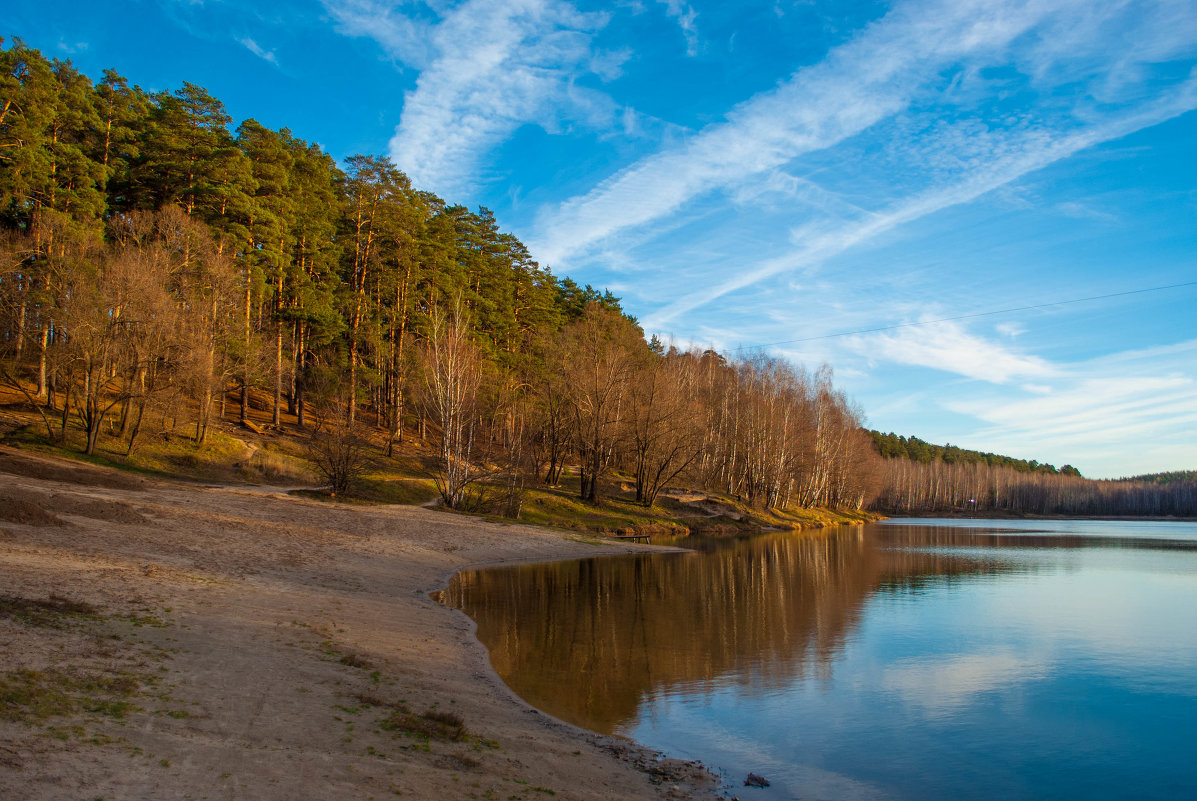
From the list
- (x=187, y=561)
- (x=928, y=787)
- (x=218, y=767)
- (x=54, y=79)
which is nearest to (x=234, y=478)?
(x=187, y=561)

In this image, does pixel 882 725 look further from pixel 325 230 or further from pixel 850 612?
pixel 325 230

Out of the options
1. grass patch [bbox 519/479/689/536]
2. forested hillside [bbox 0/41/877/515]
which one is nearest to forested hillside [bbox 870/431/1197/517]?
forested hillside [bbox 0/41/877/515]

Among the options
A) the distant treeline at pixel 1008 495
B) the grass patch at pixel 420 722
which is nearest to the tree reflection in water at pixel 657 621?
the grass patch at pixel 420 722

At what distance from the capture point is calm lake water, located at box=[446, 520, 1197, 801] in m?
9.92

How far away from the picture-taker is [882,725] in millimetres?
11570

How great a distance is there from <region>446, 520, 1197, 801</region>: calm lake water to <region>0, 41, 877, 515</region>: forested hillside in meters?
21.5

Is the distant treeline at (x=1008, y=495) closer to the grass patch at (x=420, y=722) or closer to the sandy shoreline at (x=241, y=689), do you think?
the sandy shoreline at (x=241, y=689)

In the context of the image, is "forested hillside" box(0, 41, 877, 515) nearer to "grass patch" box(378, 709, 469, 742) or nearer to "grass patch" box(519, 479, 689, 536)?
"grass patch" box(519, 479, 689, 536)

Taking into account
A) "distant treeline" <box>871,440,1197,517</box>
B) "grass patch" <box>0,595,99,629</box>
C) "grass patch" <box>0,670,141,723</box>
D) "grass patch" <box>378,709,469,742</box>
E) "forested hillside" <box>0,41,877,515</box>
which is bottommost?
"grass patch" <box>378,709,469,742</box>

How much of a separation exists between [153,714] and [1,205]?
139 ft

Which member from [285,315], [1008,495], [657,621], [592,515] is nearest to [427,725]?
[657,621]

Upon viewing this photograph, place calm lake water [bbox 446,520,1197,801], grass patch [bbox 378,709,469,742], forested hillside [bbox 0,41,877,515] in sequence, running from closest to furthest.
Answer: grass patch [bbox 378,709,469,742] → calm lake water [bbox 446,520,1197,801] → forested hillside [bbox 0,41,877,515]

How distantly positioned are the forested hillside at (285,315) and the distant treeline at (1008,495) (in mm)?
84836

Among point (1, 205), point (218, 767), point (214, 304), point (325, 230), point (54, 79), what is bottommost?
point (218, 767)
